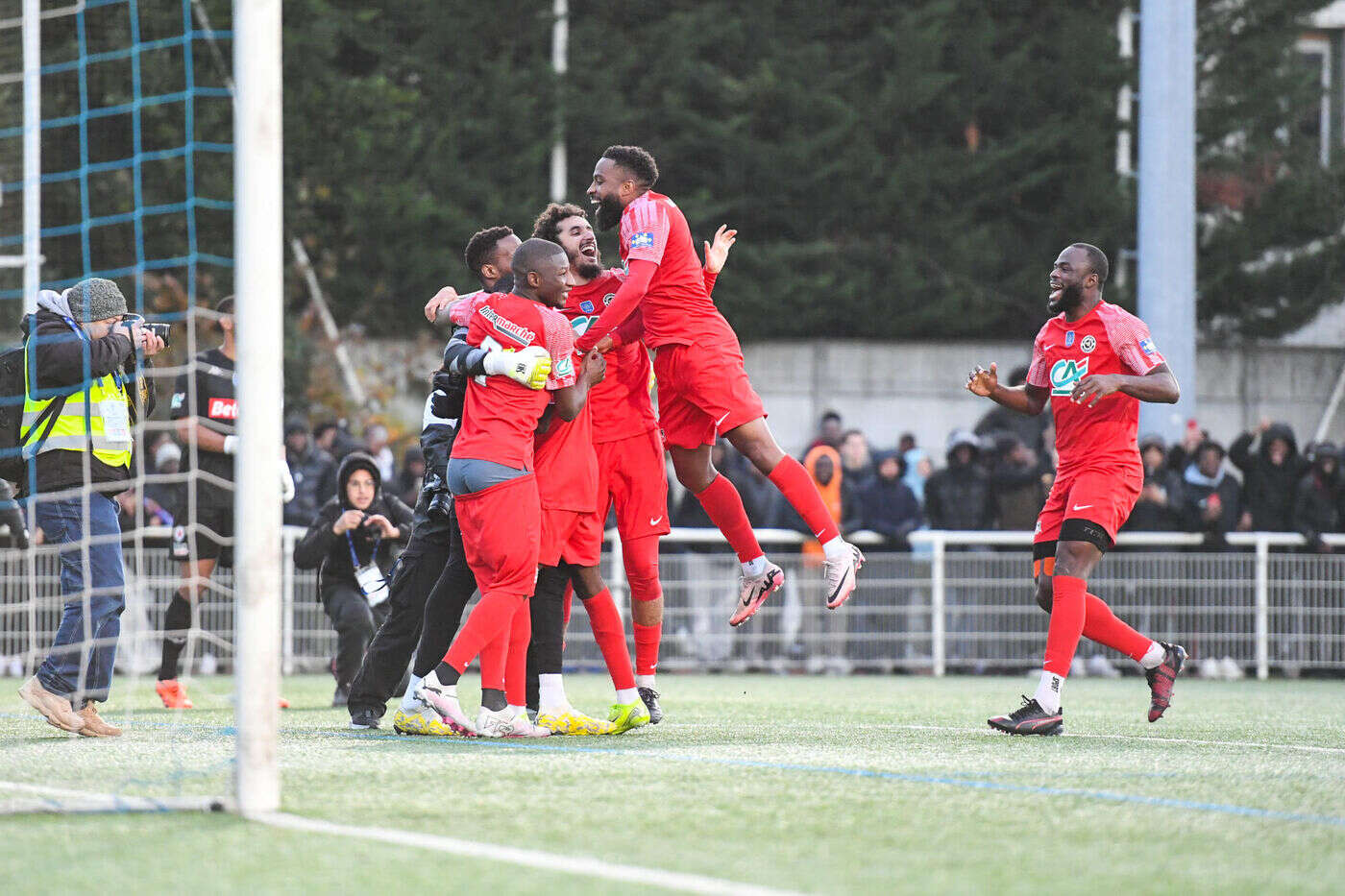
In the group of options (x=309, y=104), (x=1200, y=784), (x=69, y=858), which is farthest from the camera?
(x=309, y=104)

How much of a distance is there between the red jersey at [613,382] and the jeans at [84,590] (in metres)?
2.23

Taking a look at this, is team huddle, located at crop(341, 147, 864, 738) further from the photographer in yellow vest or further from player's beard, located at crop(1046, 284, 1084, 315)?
player's beard, located at crop(1046, 284, 1084, 315)

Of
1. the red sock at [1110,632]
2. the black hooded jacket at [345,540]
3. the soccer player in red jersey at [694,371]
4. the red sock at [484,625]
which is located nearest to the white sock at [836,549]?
the soccer player in red jersey at [694,371]

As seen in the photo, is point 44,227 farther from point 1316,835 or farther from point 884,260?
point 1316,835

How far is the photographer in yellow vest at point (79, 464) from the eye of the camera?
309 inches

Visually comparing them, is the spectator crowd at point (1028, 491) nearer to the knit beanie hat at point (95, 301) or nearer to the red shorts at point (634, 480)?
the red shorts at point (634, 480)

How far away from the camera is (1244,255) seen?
2144 cm

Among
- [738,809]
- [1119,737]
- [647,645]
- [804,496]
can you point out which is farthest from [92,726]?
[1119,737]

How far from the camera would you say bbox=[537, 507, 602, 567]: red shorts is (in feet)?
25.5

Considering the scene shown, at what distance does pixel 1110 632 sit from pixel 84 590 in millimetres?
4661

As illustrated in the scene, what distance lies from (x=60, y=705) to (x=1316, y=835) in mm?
5256

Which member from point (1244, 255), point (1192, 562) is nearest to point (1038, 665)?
point (1192, 562)

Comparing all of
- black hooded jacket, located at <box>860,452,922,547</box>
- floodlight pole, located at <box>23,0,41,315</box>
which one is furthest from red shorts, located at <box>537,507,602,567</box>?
black hooded jacket, located at <box>860,452,922,547</box>

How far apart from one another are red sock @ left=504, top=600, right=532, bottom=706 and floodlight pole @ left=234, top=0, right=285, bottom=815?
2329 mm
